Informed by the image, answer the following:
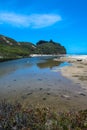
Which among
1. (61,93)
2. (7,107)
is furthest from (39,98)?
(7,107)

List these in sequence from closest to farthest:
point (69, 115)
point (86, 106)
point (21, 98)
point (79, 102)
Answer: point (69, 115)
point (86, 106)
point (79, 102)
point (21, 98)

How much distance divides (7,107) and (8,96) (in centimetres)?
965

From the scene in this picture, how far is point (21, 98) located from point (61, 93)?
3.56 metres

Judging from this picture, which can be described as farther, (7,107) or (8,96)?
(8,96)

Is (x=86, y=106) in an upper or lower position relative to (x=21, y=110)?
lower

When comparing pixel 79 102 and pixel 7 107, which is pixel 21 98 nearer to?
pixel 79 102

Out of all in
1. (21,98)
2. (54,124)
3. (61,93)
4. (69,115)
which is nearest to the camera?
(54,124)

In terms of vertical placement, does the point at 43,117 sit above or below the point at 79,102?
above

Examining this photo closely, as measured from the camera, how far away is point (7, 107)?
7.73 meters

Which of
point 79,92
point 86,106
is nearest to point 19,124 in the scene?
point 86,106

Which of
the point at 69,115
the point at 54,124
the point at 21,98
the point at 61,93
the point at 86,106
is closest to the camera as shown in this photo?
the point at 54,124

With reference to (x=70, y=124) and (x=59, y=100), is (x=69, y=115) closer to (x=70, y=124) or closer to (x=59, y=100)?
(x=70, y=124)

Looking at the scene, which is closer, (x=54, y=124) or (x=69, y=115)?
(x=54, y=124)

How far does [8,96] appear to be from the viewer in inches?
678
